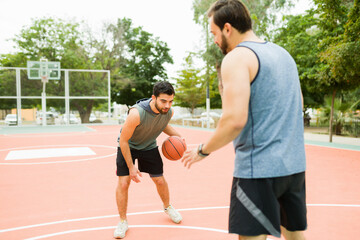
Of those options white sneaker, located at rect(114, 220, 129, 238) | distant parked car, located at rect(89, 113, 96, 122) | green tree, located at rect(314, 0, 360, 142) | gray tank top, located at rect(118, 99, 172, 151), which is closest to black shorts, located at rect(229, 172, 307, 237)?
gray tank top, located at rect(118, 99, 172, 151)

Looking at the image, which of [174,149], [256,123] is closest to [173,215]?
[174,149]

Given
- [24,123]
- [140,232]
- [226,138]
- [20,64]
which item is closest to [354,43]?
[140,232]

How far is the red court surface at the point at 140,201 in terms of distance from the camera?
3.52m

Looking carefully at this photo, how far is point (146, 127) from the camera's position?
136 inches

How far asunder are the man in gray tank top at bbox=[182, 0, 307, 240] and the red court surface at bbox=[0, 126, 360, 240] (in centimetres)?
181

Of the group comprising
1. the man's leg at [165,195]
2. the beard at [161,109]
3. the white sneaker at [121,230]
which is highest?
the beard at [161,109]

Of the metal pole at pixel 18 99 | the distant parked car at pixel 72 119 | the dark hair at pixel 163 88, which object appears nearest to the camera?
the dark hair at pixel 163 88

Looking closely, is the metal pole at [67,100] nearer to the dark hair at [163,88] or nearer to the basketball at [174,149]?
the basketball at [174,149]

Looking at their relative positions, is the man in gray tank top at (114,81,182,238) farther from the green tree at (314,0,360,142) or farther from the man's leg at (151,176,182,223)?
the green tree at (314,0,360,142)

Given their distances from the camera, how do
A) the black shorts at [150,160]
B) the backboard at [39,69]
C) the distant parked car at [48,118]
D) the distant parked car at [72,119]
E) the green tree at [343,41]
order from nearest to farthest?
1. the black shorts at [150,160]
2. the green tree at [343,41]
3. the backboard at [39,69]
4. the distant parked car at [48,118]
5. the distant parked car at [72,119]

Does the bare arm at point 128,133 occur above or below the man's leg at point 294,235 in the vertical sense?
above

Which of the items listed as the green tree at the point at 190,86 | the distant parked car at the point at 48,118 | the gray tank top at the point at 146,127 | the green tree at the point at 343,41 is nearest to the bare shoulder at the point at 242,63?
the gray tank top at the point at 146,127

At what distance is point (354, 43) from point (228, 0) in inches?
344

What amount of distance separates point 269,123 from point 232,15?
598 mm
